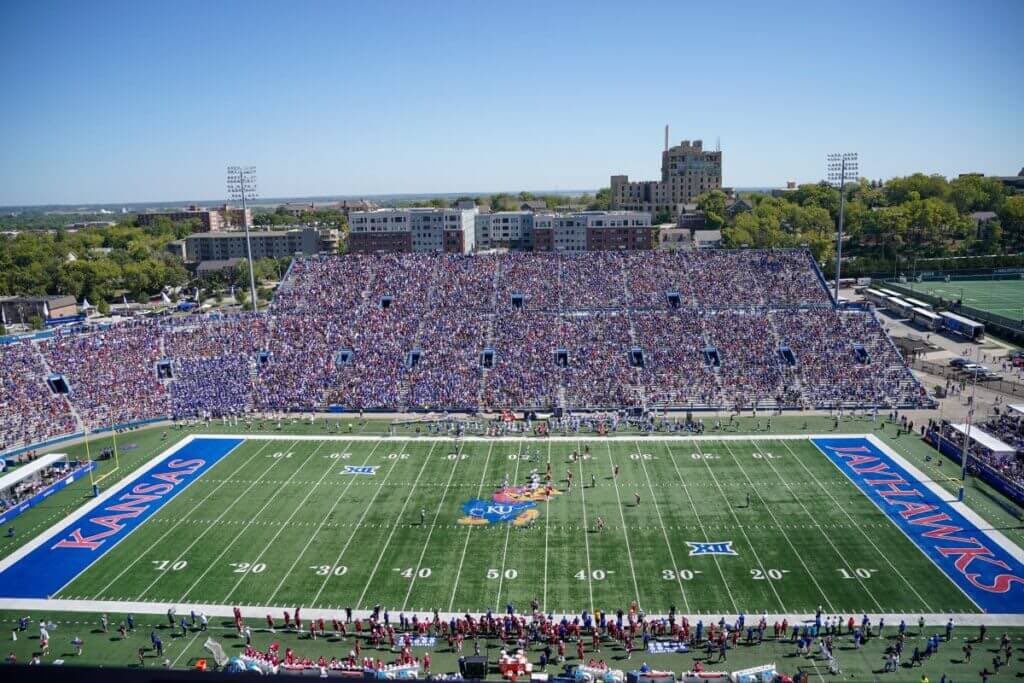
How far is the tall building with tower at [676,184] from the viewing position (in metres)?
140

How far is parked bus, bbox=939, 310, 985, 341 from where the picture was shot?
5042 centimetres

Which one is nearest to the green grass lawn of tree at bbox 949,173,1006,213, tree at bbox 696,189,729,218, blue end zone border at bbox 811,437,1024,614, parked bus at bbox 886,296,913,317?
blue end zone border at bbox 811,437,1024,614

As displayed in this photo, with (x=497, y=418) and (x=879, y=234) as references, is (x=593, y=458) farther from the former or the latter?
(x=879, y=234)

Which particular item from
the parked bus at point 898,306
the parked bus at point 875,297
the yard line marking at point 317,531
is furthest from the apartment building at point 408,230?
the yard line marking at point 317,531

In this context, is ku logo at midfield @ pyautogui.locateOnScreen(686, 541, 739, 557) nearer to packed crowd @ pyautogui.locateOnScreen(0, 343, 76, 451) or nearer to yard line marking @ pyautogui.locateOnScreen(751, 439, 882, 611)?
yard line marking @ pyautogui.locateOnScreen(751, 439, 882, 611)

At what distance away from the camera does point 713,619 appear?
1969 cm

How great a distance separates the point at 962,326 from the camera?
2032 inches

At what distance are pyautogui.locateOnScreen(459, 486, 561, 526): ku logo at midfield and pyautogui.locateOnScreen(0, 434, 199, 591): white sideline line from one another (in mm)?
12683

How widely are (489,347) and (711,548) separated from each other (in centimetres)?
2191

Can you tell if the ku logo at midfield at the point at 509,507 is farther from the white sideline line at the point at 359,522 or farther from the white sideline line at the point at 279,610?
the white sideline line at the point at 279,610

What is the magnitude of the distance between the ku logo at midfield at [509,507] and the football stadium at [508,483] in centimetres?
14

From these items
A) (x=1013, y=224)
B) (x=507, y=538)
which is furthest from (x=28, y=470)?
(x=1013, y=224)

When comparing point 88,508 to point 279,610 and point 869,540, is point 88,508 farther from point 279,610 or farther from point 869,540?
point 869,540

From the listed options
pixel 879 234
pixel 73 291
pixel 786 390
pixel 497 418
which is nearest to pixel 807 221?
pixel 879 234
